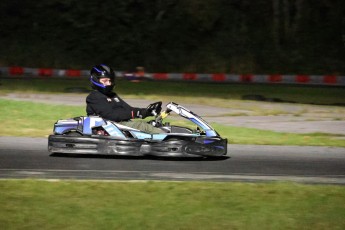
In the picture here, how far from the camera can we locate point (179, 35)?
3678cm

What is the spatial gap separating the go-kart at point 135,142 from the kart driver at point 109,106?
12 centimetres

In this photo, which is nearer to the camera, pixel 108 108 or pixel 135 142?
pixel 135 142

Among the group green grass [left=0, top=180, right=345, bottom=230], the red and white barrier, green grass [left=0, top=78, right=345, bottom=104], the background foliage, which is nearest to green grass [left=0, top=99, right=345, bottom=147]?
green grass [left=0, top=180, right=345, bottom=230]

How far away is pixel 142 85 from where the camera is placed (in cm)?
2581

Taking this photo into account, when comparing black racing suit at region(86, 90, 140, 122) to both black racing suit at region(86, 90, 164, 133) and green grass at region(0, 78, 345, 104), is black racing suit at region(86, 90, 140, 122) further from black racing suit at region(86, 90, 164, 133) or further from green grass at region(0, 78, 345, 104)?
green grass at region(0, 78, 345, 104)

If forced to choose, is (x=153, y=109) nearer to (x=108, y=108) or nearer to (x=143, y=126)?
(x=143, y=126)

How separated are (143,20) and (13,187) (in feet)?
103

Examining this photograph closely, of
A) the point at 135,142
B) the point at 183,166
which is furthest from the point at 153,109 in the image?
the point at 183,166

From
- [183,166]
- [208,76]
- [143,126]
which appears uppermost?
[208,76]

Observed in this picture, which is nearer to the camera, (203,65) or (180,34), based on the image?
(203,65)

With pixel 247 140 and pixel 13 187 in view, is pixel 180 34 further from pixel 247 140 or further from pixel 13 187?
pixel 13 187

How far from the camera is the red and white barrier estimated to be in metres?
30.3

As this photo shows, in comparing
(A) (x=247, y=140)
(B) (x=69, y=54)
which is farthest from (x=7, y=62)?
(A) (x=247, y=140)

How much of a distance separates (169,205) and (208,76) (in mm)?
25371
